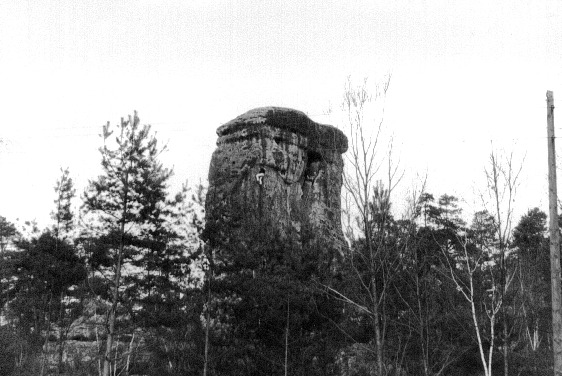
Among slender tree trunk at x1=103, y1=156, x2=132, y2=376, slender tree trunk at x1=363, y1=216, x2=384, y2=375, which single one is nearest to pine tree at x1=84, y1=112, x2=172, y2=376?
slender tree trunk at x1=103, y1=156, x2=132, y2=376

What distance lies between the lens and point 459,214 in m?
40.2

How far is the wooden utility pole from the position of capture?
997 cm

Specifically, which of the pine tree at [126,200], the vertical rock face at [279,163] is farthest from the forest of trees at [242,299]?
the vertical rock face at [279,163]

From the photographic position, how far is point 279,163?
136 feet

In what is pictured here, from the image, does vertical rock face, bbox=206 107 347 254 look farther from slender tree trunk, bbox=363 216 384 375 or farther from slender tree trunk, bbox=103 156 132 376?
slender tree trunk, bbox=363 216 384 375

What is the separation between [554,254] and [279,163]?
31566 millimetres

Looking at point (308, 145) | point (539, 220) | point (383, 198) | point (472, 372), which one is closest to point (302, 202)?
point (308, 145)

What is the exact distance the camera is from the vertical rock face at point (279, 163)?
39594 millimetres

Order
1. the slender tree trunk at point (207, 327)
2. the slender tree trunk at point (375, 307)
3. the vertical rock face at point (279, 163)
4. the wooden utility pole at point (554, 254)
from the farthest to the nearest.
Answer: the vertical rock face at point (279, 163)
the slender tree trunk at point (207, 327)
the wooden utility pole at point (554, 254)
the slender tree trunk at point (375, 307)

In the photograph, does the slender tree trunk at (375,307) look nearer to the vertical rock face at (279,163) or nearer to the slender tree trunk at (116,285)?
the slender tree trunk at (116,285)

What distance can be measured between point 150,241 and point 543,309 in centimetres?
1977

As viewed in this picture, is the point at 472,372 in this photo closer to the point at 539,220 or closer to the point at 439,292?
the point at 439,292

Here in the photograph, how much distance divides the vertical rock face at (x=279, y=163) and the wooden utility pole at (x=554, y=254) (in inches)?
1037

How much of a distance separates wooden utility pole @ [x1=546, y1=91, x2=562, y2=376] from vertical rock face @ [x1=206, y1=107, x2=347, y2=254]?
26.3m
